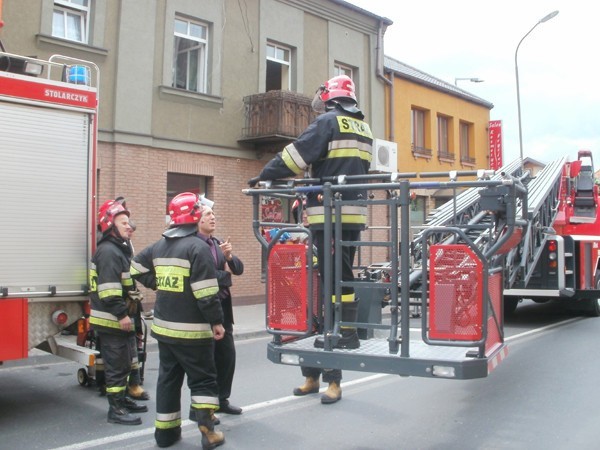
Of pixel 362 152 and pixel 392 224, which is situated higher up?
pixel 362 152

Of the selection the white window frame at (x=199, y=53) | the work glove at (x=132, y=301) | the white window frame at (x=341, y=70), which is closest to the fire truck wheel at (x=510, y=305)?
the white window frame at (x=199, y=53)

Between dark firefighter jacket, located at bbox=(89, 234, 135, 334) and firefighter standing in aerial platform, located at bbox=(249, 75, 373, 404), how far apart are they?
1618 mm

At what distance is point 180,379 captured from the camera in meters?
4.75

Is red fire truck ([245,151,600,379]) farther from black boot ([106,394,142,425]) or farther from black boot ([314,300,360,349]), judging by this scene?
black boot ([106,394,142,425])

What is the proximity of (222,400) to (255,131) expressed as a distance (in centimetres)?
966

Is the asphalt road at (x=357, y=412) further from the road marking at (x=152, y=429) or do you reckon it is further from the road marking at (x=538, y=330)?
the road marking at (x=538, y=330)

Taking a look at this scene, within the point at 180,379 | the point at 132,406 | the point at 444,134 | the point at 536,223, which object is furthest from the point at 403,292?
the point at 444,134

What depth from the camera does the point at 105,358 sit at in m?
5.48

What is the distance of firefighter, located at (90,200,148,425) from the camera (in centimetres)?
538

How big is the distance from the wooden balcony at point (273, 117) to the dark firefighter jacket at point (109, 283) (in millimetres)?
8863

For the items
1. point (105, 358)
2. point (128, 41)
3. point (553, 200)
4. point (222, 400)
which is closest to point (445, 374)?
point (222, 400)

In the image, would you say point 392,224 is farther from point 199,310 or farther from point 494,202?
point 199,310

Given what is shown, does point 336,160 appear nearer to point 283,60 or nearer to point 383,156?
point 283,60

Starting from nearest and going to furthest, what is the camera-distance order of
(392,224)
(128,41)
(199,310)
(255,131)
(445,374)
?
(445,374) → (392,224) → (199,310) → (128,41) → (255,131)
